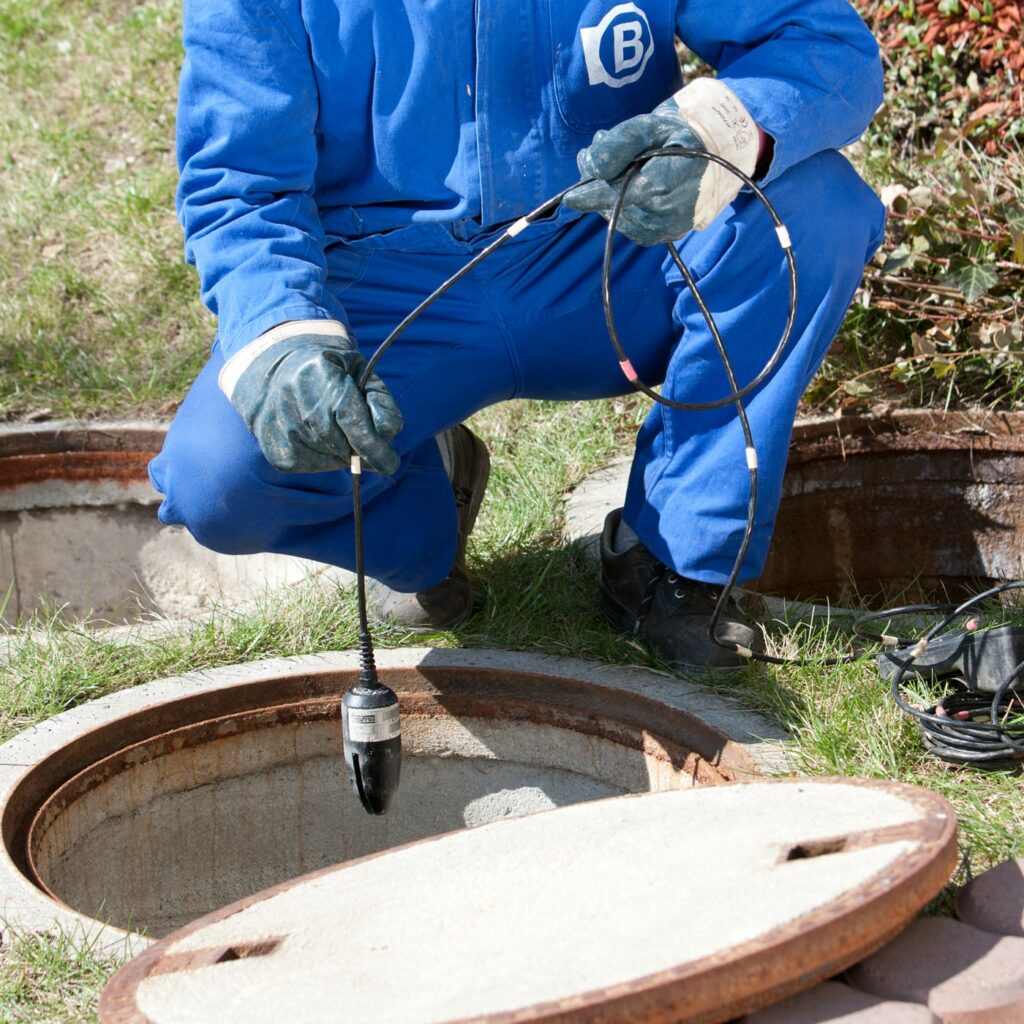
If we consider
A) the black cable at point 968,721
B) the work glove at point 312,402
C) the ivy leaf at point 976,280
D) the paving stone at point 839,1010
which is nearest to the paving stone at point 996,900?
the paving stone at point 839,1010

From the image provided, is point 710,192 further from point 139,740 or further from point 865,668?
point 139,740

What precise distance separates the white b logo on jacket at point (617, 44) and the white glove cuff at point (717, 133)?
207 mm

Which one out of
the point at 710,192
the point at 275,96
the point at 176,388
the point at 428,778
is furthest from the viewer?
the point at 176,388

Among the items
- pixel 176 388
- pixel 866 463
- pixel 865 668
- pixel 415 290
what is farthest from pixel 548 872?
pixel 176 388

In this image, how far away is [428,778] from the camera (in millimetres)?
2420

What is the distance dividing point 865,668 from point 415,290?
0.97 m

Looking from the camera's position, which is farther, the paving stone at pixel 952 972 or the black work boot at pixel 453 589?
the black work boot at pixel 453 589

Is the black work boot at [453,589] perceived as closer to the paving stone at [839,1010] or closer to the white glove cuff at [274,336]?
the white glove cuff at [274,336]

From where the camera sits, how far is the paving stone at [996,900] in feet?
4.56

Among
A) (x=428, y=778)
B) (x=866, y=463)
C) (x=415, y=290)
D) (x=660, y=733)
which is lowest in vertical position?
(x=428, y=778)

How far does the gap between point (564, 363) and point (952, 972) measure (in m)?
1.26

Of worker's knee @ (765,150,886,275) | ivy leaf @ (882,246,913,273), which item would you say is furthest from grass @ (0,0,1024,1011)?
worker's knee @ (765,150,886,275)

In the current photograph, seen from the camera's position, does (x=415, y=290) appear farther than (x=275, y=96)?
Yes

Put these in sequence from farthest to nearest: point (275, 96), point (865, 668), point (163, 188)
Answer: point (163, 188), point (865, 668), point (275, 96)
